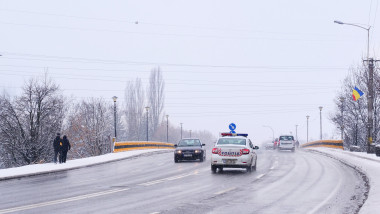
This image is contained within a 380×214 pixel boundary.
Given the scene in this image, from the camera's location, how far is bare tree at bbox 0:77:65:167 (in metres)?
57.6

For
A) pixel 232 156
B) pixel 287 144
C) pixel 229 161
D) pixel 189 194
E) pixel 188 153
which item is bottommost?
pixel 287 144

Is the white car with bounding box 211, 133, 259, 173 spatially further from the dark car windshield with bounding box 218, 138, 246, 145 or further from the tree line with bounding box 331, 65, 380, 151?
the tree line with bounding box 331, 65, 380, 151

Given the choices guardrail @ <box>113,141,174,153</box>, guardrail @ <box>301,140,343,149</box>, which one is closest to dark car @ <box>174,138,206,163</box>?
guardrail @ <box>113,141,174,153</box>

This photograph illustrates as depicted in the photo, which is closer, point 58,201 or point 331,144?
point 58,201

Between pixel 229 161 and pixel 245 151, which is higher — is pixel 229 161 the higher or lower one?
the lower one

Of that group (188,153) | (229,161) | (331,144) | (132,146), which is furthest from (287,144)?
(229,161)

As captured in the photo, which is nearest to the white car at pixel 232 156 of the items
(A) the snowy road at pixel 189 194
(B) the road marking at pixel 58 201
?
(A) the snowy road at pixel 189 194

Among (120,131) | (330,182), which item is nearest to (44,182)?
(330,182)

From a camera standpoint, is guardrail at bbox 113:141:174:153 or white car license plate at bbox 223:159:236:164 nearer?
white car license plate at bbox 223:159:236:164

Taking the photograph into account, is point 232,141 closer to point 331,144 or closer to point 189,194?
point 189,194

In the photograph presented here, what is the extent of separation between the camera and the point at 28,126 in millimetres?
59469

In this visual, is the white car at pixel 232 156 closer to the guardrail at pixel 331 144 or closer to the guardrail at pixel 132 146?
the guardrail at pixel 132 146

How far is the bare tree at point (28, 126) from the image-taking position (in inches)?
2269

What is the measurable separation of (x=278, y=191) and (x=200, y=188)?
2.58 m
